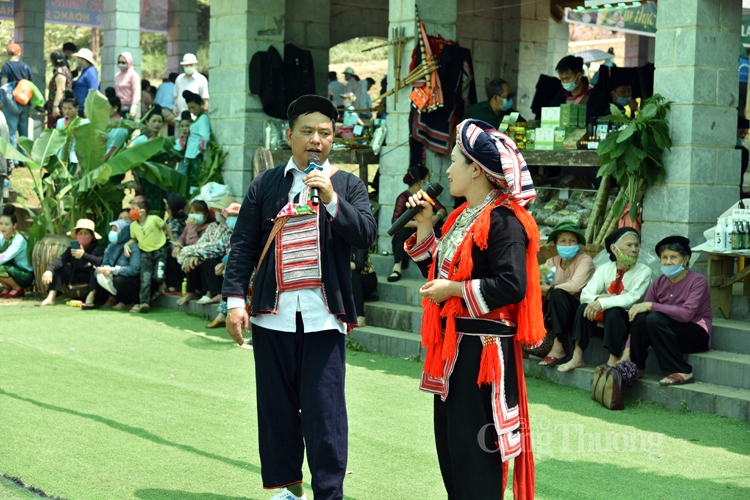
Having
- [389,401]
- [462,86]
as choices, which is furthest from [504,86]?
[389,401]

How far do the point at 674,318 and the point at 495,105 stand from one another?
169 inches

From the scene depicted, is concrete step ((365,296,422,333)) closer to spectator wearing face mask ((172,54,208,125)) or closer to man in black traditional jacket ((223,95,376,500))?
man in black traditional jacket ((223,95,376,500))

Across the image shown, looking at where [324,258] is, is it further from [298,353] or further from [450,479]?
[450,479]

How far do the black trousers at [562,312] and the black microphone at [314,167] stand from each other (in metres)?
3.91

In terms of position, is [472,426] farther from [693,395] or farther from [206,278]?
[206,278]

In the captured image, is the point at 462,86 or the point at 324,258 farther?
the point at 462,86

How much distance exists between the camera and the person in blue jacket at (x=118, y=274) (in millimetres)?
11391

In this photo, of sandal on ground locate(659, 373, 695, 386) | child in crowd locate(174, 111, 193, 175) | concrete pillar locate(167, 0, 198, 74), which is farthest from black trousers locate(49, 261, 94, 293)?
concrete pillar locate(167, 0, 198, 74)

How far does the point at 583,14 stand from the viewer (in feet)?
51.1

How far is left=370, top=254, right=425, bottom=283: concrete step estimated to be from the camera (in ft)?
34.6

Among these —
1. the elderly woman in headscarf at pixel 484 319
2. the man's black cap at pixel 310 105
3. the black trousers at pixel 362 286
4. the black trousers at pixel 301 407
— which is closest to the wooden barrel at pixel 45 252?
the black trousers at pixel 362 286

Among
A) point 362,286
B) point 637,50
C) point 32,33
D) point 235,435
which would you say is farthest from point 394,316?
point 32,33

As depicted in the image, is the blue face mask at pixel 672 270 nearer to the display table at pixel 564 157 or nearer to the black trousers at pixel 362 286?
the display table at pixel 564 157

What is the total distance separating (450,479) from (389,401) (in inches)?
127
